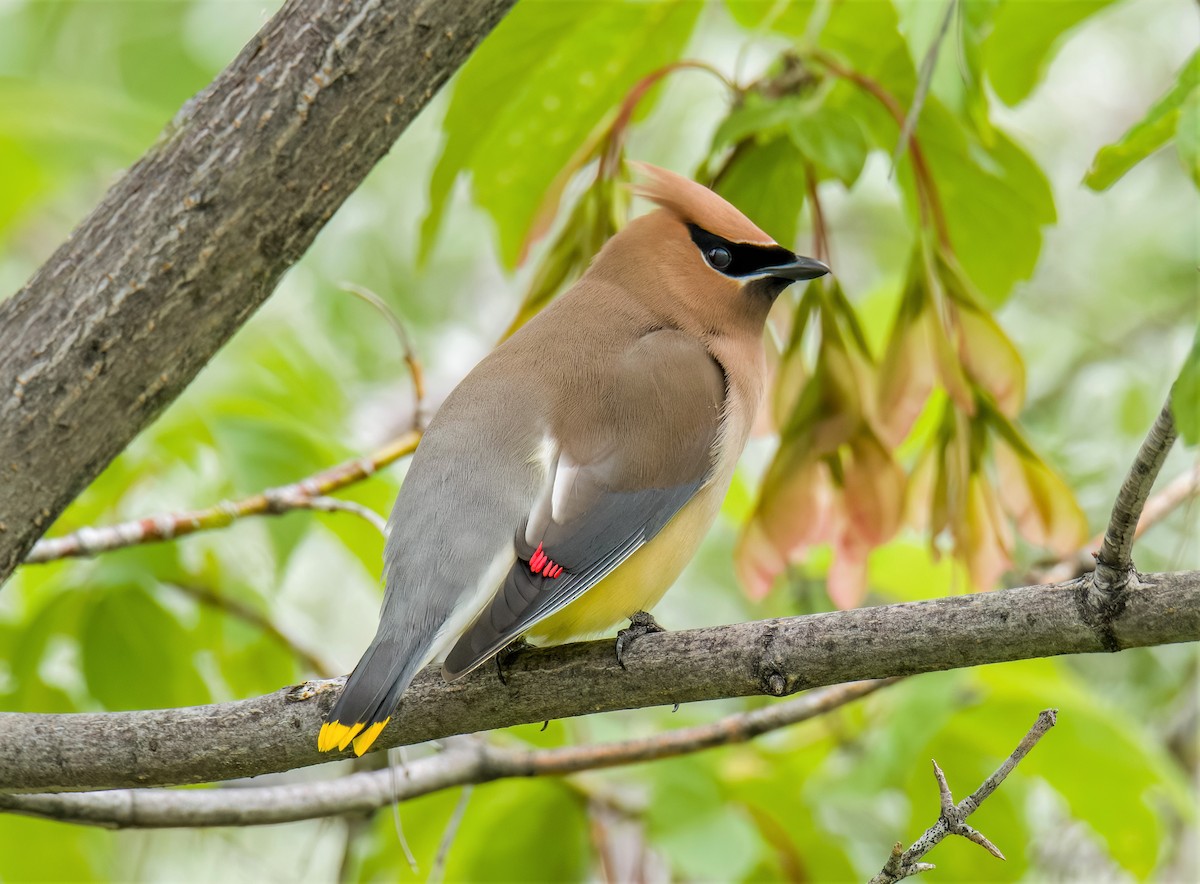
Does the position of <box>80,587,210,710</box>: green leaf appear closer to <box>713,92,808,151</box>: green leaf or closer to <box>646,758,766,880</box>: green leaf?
<box>646,758,766,880</box>: green leaf

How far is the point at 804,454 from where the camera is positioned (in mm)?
2740

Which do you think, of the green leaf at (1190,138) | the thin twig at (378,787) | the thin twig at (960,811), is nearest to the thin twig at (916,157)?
the green leaf at (1190,138)

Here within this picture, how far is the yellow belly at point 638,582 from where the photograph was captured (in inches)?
97.5

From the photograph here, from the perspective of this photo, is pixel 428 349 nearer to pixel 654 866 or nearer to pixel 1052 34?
pixel 654 866

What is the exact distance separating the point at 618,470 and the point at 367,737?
76 cm

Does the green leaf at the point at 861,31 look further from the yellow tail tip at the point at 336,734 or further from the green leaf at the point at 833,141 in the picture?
the yellow tail tip at the point at 336,734

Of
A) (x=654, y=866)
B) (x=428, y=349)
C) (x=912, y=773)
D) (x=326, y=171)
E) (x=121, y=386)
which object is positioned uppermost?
(x=326, y=171)

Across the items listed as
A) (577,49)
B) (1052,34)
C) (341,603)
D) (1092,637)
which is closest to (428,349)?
(341,603)

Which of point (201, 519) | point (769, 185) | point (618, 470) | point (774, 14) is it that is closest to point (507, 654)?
point (618, 470)

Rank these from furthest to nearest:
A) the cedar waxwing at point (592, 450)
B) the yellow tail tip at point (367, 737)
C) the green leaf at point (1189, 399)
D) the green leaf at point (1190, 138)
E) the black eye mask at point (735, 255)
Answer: the black eye mask at point (735, 255)
the cedar waxwing at point (592, 450)
the yellow tail tip at point (367, 737)
the green leaf at point (1190, 138)
the green leaf at point (1189, 399)

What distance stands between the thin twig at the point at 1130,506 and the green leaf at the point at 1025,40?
1433 millimetres

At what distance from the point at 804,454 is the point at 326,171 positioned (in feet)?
3.47

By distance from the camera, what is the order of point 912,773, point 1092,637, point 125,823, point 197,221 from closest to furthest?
point 1092,637 < point 197,221 < point 125,823 < point 912,773

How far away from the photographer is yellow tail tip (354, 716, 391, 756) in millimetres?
1975
